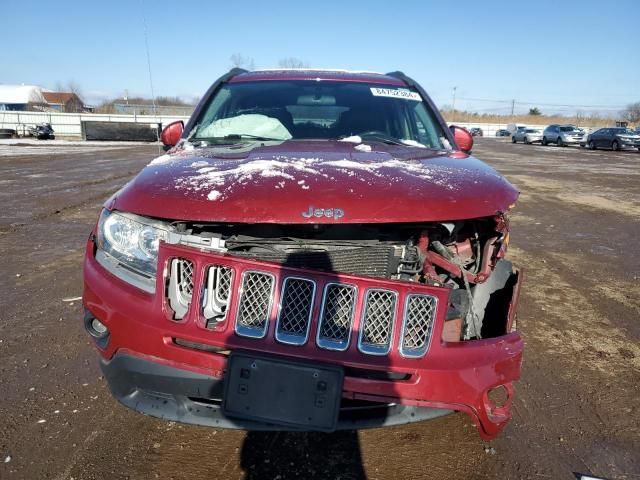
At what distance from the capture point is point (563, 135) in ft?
107

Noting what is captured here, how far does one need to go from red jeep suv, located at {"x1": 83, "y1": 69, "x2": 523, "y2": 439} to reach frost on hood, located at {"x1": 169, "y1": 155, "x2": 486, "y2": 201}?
1cm

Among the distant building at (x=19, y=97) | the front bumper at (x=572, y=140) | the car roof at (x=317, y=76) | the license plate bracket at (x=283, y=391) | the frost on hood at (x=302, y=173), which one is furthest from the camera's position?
the distant building at (x=19, y=97)

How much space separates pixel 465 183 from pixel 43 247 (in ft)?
16.5

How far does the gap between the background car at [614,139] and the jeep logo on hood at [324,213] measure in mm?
31012

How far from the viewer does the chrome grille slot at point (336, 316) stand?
65.2 inches

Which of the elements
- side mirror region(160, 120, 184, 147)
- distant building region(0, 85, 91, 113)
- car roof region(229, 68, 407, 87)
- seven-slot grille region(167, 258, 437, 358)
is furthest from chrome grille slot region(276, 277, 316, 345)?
distant building region(0, 85, 91, 113)

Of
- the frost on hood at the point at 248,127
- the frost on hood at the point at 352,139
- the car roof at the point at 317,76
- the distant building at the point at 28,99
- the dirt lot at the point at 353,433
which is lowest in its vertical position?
the dirt lot at the point at 353,433

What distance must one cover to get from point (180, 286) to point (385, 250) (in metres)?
0.81

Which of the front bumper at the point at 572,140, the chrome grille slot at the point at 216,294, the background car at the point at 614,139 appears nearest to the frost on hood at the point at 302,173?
the chrome grille slot at the point at 216,294

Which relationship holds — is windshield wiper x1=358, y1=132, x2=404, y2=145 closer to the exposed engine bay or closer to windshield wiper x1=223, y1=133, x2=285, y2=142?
windshield wiper x1=223, y1=133, x2=285, y2=142

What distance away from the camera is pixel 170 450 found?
2096mm

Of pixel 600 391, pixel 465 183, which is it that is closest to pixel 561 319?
pixel 600 391

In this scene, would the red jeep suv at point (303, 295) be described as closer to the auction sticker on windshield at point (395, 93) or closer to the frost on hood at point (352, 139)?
the frost on hood at point (352, 139)

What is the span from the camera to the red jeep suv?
1.65m
